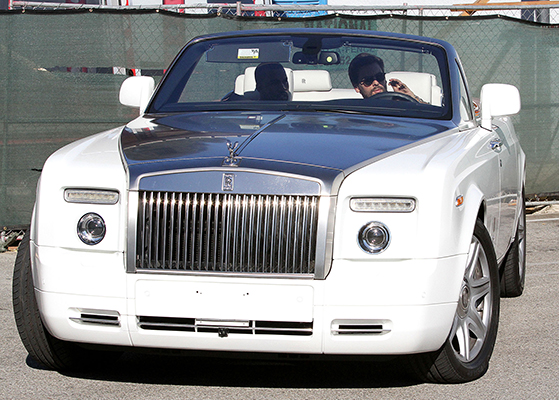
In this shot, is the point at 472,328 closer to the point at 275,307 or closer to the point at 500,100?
the point at 275,307

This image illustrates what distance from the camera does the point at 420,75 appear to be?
18.5ft

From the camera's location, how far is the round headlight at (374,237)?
11.5ft

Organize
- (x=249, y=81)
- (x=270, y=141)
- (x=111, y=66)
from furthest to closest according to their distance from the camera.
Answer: (x=111, y=66), (x=249, y=81), (x=270, y=141)

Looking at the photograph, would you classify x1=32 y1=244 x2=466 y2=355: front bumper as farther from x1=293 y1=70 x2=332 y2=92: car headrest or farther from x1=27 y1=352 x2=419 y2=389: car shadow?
x1=293 y1=70 x2=332 y2=92: car headrest

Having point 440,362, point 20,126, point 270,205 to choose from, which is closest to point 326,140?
point 270,205

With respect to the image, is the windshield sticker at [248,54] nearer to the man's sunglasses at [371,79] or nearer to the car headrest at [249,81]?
the car headrest at [249,81]

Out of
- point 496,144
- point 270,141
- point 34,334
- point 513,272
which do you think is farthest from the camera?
point 513,272

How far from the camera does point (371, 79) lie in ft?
17.7

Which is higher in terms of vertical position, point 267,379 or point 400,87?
point 400,87

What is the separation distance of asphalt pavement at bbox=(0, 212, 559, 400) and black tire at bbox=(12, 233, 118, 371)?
8 centimetres

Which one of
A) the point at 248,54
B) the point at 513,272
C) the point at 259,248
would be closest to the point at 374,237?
the point at 259,248

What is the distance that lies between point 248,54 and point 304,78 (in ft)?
1.29

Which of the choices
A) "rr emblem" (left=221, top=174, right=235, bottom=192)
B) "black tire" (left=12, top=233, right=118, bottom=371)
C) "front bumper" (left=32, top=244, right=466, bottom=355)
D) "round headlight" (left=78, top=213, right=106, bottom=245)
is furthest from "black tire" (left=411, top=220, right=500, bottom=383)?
"black tire" (left=12, top=233, right=118, bottom=371)

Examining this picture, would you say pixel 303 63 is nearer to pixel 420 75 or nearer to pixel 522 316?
pixel 420 75
